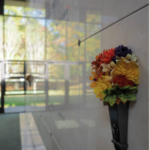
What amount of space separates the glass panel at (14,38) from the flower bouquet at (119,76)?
22.4ft

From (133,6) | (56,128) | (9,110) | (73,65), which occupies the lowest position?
(9,110)

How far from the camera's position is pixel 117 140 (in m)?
0.75

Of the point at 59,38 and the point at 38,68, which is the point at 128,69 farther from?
the point at 38,68

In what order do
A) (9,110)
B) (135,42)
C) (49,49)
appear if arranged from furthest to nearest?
1. (9,110)
2. (49,49)
3. (135,42)

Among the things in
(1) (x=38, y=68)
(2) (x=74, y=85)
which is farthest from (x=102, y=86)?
(1) (x=38, y=68)

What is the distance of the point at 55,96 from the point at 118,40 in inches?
59.9

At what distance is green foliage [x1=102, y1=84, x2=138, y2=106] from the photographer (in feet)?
2.07

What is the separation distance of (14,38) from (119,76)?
6976 millimetres

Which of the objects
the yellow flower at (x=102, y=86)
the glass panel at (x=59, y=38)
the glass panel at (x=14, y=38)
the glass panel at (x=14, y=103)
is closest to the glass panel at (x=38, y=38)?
the glass panel at (x=59, y=38)

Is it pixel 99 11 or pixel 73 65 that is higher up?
pixel 99 11

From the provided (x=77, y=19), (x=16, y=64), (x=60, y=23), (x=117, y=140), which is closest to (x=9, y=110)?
(x=16, y=64)

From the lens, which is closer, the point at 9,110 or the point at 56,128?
the point at 56,128

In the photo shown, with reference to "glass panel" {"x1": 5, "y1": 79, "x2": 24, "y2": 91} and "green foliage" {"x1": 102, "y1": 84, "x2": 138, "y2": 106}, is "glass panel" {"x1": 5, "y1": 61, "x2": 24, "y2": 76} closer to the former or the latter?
"glass panel" {"x1": 5, "y1": 79, "x2": 24, "y2": 91}

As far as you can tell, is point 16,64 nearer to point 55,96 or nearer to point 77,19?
point 55,96
